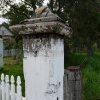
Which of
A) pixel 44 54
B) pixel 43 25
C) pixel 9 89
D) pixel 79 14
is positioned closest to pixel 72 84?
pixel 44 54

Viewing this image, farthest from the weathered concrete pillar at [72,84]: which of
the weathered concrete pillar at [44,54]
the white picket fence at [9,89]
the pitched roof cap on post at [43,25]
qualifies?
the white picket fence at [9,89]

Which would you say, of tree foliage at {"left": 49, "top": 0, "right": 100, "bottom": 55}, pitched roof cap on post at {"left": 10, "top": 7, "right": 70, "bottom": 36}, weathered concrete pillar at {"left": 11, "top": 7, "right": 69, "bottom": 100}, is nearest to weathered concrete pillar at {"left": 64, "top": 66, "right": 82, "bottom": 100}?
weathered concrete pillar at {"left": 11, "top": 7, "right": 69, "bottom": 100}

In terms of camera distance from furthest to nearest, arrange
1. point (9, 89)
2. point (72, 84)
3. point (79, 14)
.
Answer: point (79, 14) → point (9, 89) → point (72, 84)

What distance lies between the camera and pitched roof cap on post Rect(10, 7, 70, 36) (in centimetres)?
221

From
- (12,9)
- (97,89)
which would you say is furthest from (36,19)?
(12,9)

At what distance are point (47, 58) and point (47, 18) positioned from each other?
0.38m

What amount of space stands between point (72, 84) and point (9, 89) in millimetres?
1015

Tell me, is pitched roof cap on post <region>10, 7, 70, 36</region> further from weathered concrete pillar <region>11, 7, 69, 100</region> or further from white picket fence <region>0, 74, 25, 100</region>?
white picket fence <region>0, 74, 25, 100</region>

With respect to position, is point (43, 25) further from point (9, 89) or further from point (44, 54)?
point (9, 89)

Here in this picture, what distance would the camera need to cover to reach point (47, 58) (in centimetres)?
231

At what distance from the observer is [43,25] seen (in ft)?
7.33

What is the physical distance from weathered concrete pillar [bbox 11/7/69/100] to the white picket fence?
0.50 metres

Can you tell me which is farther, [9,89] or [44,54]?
[9,89]

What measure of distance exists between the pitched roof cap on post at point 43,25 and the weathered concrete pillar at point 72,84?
41cm
